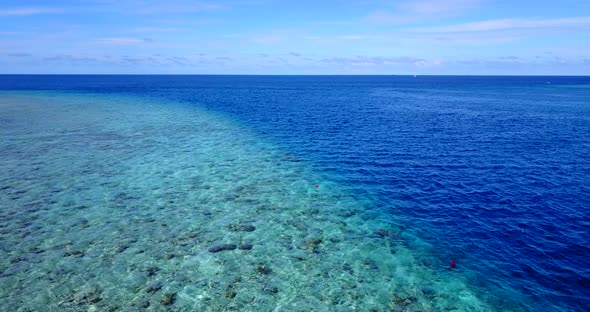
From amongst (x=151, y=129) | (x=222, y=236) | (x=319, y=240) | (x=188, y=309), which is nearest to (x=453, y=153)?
(x=319, y=240)

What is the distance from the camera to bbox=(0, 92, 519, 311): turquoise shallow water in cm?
2167

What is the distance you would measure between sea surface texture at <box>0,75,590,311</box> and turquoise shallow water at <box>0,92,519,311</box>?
13 centimetres

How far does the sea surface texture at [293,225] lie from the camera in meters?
22.2

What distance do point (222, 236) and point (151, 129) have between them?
5379 centimetres

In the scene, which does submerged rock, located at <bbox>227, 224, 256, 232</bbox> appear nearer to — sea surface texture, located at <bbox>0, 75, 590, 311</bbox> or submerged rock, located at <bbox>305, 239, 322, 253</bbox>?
sea surface texture, located at <bbox>0, 75, 590, 311</bbox>

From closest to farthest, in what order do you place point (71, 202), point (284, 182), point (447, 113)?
point (71, 202), point (284, 182), point (447, 113)

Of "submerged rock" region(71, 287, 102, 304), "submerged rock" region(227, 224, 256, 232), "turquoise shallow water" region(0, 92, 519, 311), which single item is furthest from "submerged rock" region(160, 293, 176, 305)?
"submerged rock" region(227, 224, 256, 232)

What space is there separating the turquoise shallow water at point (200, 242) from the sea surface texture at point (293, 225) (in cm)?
13

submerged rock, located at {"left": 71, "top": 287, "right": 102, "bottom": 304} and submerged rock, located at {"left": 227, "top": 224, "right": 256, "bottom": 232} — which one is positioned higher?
submerged rock, located at {"left": 227, "top": 224, "right": 256, "bottom": 232}

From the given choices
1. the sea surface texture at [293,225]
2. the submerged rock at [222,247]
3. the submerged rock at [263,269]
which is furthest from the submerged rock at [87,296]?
the submerged rock at [263,269]

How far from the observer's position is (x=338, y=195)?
128 feet

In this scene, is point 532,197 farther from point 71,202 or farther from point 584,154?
point 71,202

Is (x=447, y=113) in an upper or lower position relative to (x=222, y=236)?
upper

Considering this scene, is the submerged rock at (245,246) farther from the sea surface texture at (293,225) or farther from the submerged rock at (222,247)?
the submerged rock at (222,247)
